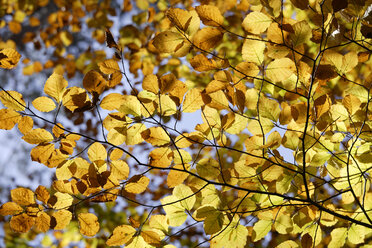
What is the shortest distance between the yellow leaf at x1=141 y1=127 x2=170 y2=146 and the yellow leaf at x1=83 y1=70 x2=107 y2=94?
22cm

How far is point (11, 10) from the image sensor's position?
17.4ft

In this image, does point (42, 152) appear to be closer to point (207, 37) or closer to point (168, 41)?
point (168, 41)

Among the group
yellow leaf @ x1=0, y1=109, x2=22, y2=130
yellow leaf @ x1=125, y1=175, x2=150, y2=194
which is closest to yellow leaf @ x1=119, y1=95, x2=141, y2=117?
yellow leaf @ x1=125, y1=175, x2=150, y2=194

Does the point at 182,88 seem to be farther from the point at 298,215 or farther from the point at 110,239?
the point at 298,215

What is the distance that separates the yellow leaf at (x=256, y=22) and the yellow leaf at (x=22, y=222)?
1028 millimetres

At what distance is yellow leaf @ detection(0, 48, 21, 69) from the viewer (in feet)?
3.34

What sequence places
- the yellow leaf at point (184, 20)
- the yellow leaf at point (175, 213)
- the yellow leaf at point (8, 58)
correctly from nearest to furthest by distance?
the yellow leaf at point (184, 20) < the yellow leaf at point (8, 58) < the yellow leaf at point (175, 213)

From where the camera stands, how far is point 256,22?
1008 millimetres

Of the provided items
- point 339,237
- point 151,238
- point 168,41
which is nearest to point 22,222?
point 151,238

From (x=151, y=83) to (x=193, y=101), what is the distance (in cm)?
16

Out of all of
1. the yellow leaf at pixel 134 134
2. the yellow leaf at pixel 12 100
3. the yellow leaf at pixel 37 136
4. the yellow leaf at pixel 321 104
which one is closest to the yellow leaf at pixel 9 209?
the yellow leaf at pixel 37 136

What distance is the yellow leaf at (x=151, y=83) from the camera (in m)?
1.02

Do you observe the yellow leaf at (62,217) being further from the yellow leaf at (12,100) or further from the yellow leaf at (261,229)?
the yellow leaf at (261,229)

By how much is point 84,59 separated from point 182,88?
527cm
